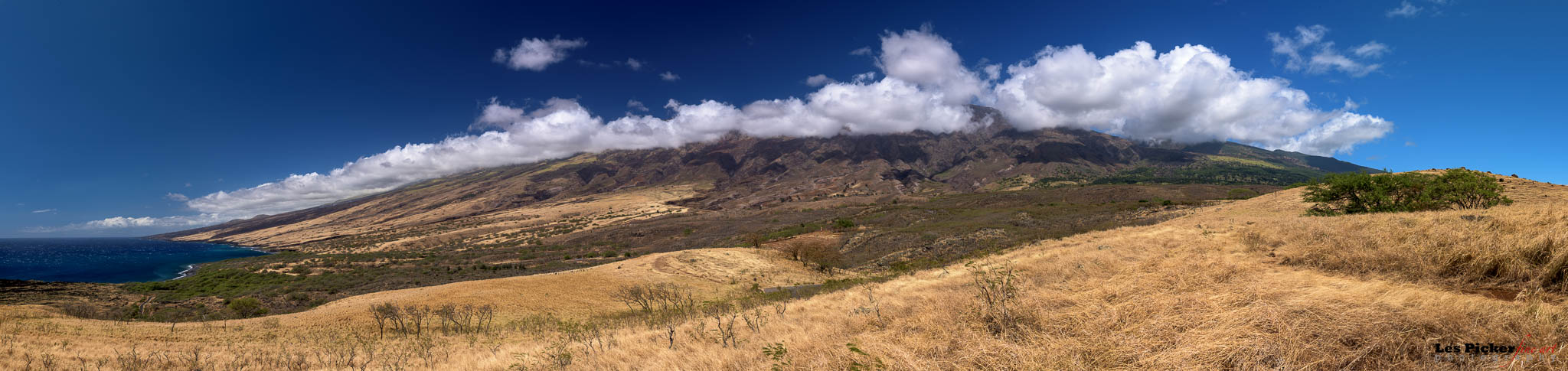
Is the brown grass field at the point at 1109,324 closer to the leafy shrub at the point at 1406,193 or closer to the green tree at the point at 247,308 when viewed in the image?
the green tree at the point at 247,308

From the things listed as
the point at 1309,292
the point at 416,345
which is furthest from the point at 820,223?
the point at 1309,292

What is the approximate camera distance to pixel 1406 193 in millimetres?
24875

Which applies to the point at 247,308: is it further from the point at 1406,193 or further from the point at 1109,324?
the point at 1406,193

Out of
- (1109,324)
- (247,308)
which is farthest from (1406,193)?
(247,308)

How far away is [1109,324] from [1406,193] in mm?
33158

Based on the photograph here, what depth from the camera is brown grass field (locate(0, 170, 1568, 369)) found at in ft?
16.2

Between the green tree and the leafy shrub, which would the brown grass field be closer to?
the green tree

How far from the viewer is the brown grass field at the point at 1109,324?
16.2ft

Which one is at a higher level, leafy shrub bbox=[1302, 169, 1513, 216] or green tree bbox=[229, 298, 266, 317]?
leafy shrub bbox=[1302, 169, 1513, 216]

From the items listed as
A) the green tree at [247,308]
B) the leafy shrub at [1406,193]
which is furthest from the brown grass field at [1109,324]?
the leafy shrub at [1406,193]

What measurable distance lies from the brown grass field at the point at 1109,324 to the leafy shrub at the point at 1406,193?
17.5 metres

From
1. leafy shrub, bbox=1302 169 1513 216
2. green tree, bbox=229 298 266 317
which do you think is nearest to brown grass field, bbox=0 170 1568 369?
green tree, bbox=229 298 266 317

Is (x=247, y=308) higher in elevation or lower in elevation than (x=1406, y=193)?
lower

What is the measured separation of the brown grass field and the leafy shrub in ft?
57.5
